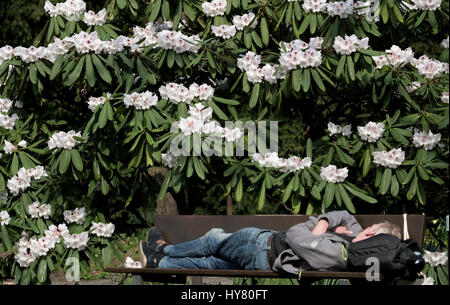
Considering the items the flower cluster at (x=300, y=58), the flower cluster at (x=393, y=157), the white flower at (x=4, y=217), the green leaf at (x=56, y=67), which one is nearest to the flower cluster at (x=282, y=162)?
the flower cluster at (x=393, y=157)

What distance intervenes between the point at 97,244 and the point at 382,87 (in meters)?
2.10

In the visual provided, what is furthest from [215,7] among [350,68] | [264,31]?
[350,68]

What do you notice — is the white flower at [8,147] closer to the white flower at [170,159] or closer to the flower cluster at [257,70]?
the white flower at [170,159]

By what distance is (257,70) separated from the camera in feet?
15.4

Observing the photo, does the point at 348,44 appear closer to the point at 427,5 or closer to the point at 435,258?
the point at 427,5

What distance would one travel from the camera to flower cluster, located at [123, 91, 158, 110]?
4.59 meters

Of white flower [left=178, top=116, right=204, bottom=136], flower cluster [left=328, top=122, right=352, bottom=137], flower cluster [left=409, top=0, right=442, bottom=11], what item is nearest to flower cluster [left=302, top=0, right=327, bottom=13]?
flower cluster [left=409, top=0, right=442, bottom=11]

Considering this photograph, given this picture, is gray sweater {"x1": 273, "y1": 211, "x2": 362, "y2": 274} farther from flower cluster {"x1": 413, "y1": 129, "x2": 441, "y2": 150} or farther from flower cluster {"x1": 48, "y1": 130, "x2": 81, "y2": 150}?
flower cluster {"x1": 48, "y1": 130, "x2": 81, "y2": 150}

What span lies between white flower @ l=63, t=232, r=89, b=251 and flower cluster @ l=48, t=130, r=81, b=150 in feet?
1.88

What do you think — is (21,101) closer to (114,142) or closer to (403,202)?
(114,142)

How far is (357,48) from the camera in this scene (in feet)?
14.9

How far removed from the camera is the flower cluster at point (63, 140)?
4.77 meters

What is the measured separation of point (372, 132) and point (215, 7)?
1278 millimetres
